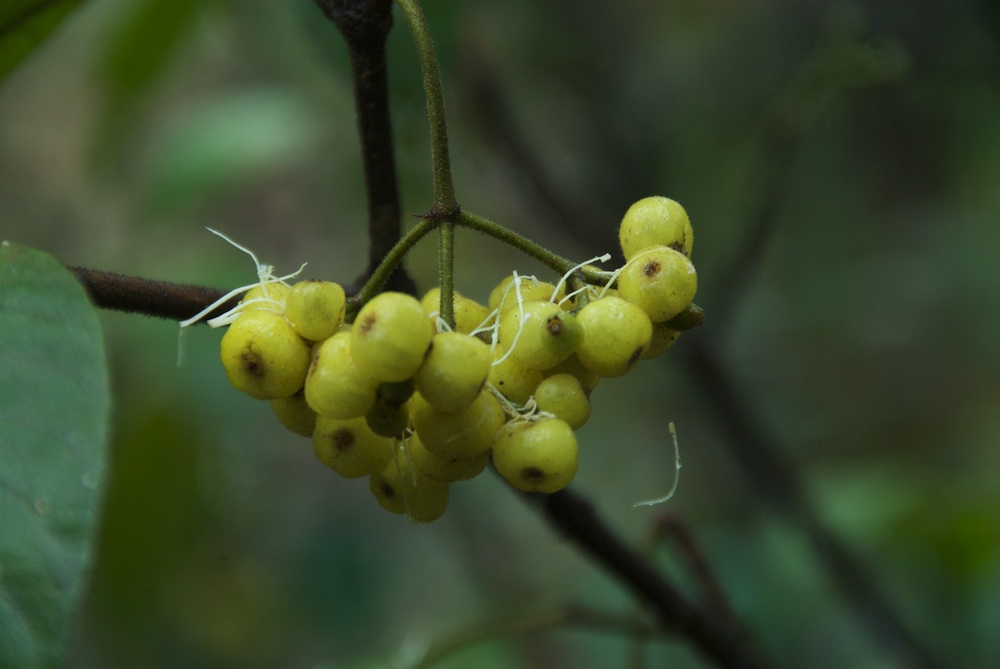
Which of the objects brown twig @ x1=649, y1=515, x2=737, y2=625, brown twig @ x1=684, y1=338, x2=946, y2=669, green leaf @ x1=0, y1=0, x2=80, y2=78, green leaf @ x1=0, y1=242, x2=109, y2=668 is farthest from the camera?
brown twig @ x1=684, y1=338, x2=946, y2=669

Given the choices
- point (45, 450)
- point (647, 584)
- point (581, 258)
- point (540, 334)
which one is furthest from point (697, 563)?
point (581, 258)

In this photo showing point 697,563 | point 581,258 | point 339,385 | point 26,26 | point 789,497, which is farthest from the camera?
point 581,258

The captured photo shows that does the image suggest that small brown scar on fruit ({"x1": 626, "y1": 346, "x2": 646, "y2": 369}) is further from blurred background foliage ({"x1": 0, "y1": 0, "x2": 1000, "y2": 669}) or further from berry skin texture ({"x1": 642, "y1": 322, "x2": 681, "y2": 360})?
blurred background foliage ({"x1": 0, "y1": 0, "x2": 1000, "y2": 669})

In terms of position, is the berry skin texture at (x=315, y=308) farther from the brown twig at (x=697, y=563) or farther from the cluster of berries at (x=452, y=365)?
the brown twig at (x=697, y=563)

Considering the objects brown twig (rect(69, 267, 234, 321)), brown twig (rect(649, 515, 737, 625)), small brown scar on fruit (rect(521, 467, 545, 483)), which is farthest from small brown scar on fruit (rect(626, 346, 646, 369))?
brown twig (rect(649, 515, 737, 625))

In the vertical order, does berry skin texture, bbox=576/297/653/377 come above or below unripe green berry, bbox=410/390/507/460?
above

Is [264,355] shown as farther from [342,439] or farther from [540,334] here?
[540,334]
